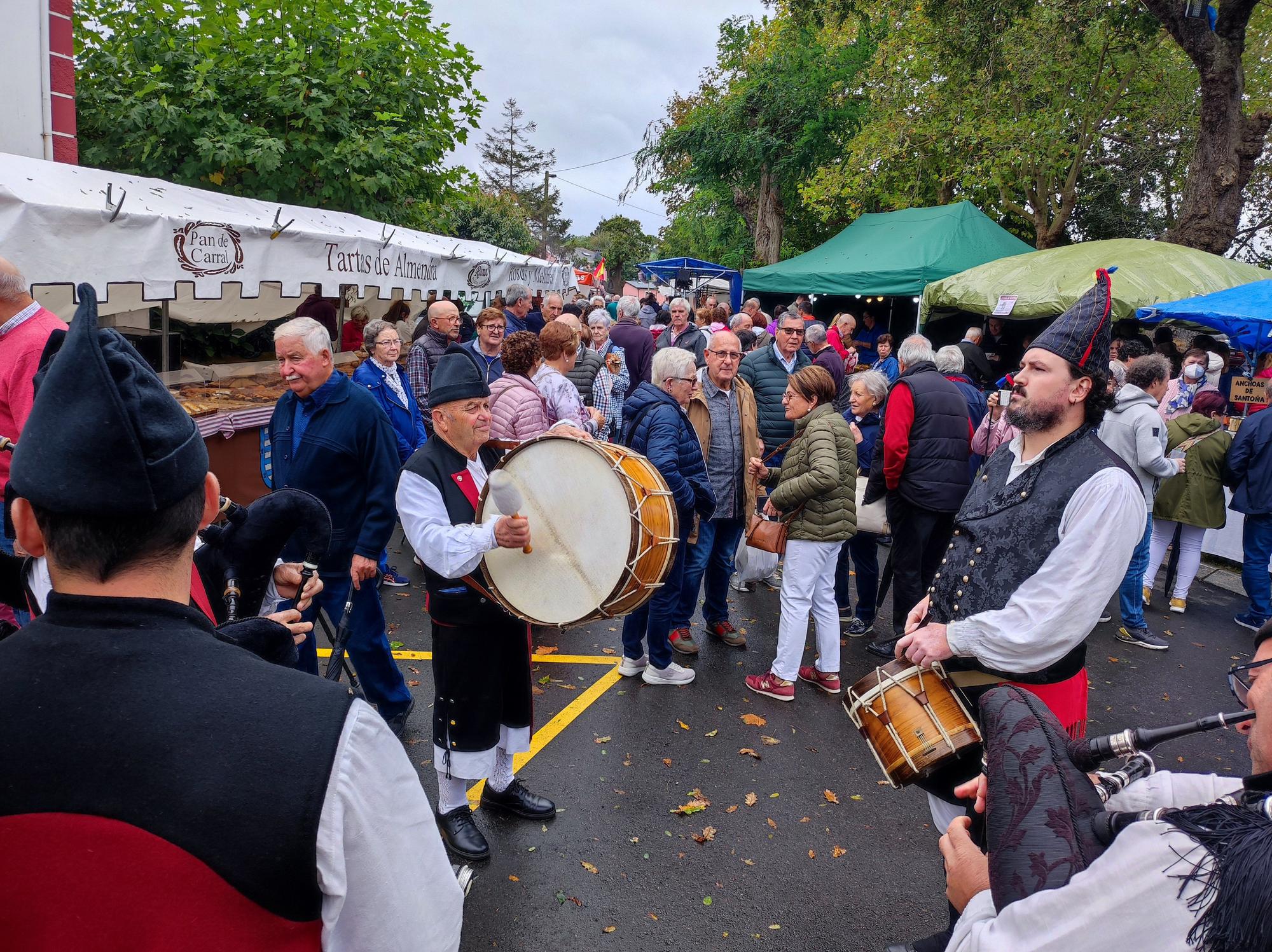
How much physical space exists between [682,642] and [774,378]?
2347 mm

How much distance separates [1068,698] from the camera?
2.65 meters

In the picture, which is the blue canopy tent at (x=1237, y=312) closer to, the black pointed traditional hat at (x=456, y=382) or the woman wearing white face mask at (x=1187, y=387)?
the woman wearing white face mask at (x=1187, y=387)

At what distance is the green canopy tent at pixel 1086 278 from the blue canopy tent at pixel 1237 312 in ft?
3.28

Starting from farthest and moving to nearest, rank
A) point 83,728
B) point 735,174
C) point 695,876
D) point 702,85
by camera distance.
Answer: point 702,85
point 735,174
point 695,876
point 83,728

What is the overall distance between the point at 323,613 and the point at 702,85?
31158 mm

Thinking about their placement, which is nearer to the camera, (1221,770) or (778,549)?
(1221,770)

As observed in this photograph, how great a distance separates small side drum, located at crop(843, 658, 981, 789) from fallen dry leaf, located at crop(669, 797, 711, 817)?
1.40 meters

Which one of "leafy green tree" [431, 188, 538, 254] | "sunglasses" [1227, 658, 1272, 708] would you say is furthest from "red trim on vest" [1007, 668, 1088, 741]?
"leafy green tree" [431, 188, 538, 254]

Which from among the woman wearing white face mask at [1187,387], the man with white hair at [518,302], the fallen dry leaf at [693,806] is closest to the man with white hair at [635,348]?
the man with white hair at [518,302]

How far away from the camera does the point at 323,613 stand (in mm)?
3967

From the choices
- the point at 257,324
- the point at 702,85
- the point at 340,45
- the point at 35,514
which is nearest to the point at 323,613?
the point at 35,514

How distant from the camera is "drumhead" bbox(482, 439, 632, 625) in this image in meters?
3.21

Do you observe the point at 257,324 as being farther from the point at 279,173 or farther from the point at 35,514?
the point at 35,514

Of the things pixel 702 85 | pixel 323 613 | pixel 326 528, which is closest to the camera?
pixel 326 528
